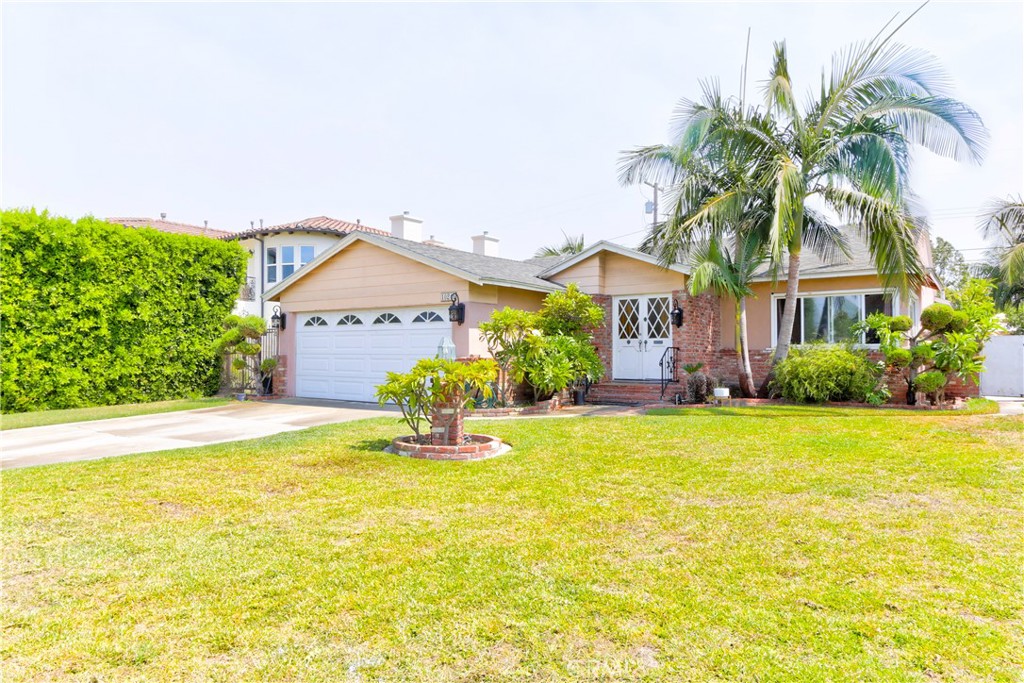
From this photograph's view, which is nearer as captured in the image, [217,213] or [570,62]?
[570,62]

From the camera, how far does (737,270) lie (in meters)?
13.7

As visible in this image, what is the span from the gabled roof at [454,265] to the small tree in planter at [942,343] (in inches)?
283

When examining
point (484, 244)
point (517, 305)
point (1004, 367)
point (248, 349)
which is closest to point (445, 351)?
point (517, 305)

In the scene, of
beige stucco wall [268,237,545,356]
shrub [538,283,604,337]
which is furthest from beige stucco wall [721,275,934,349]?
beige stucco wall [268,237,545,356]

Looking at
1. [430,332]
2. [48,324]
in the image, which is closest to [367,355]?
[430,332]

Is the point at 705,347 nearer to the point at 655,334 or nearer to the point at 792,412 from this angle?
the point at 655,334

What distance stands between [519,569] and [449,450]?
3602 mm

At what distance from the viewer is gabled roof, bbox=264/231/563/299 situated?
13385mm

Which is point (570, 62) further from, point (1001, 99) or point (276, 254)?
point (276, 254)

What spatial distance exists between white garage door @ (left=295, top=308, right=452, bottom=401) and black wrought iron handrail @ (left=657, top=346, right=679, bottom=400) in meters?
5.12

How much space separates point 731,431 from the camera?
9.22 meters

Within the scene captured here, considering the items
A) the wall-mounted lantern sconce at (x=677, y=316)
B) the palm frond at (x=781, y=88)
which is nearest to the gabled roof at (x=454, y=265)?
the wall-mounted lantern sconce at (x=677, y=316)

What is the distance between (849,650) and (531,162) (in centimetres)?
1609

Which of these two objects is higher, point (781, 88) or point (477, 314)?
point (781, 88)
